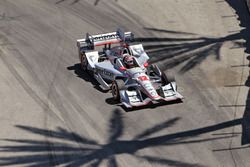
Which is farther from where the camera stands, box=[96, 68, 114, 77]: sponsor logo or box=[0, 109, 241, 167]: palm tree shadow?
box=[96, 68, 114, 77]: sponsor logo

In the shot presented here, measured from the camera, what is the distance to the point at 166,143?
20172 millimetres

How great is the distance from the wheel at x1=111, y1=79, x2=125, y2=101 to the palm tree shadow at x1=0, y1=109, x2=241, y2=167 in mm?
1633

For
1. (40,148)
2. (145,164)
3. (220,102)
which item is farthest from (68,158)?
(220,102)

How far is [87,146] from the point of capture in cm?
2000

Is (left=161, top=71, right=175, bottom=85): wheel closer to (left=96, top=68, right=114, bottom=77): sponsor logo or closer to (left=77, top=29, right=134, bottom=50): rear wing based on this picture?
(left=96, top=68, right=114, bottom=77): sponsor logo

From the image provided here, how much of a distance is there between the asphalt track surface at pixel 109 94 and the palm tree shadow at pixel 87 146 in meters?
0.04

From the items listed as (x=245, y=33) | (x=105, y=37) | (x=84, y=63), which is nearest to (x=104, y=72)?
(x=84, y=63)

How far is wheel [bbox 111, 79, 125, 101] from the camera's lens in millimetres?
22625

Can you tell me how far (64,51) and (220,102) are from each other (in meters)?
9.27

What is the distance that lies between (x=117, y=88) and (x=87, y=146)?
3642 mm

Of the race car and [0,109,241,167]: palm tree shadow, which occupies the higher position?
the race car

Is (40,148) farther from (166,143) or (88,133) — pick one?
(166,143)

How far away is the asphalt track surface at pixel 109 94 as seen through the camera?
64.5 feet

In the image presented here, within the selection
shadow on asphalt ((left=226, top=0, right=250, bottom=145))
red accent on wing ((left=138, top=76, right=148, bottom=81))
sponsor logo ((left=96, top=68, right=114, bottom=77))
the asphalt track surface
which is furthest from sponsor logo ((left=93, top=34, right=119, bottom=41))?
shadow on asphalt ((left=226, top=0, right=250, bottom=145))
